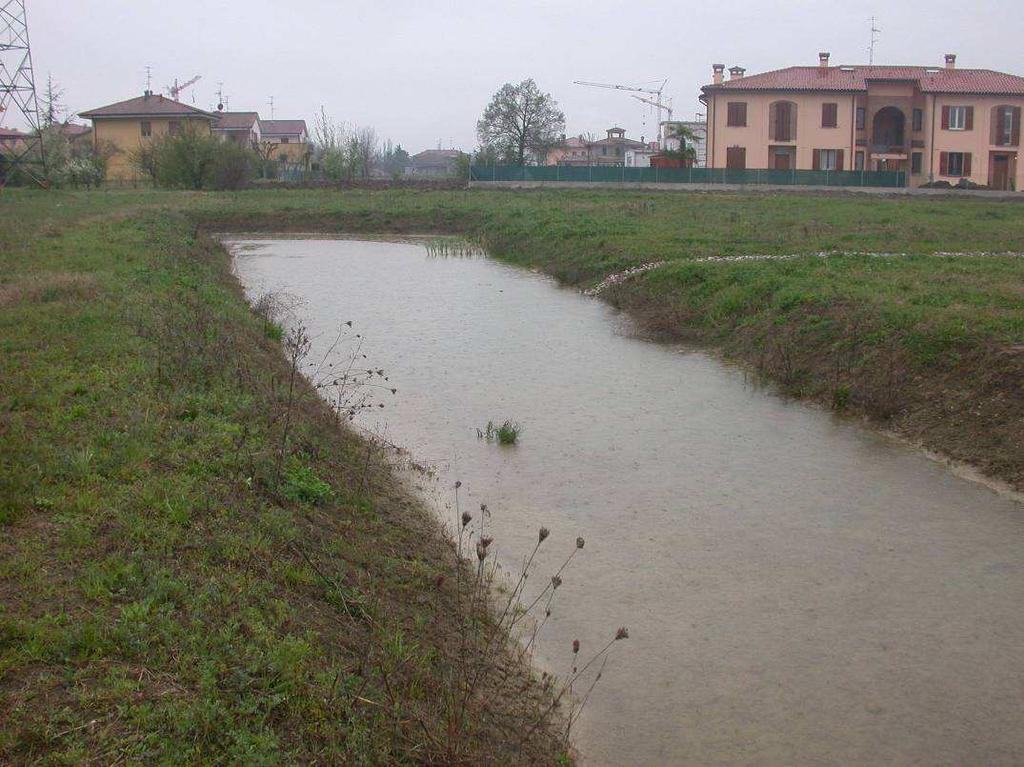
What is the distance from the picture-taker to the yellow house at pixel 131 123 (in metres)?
75.4

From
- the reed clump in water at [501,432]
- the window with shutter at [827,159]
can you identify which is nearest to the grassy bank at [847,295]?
the reed clump in water at [501,432]

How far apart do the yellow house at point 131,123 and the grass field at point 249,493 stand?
5911 centimetres

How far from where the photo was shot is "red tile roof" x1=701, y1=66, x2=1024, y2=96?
59.6 m

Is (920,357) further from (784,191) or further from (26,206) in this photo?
(784,191)

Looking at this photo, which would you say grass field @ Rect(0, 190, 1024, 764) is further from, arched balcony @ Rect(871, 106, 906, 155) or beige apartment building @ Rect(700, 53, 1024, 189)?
arched balcony @ Rect(871, 106, 906, 155)

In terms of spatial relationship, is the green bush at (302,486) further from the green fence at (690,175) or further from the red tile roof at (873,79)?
the red tile roof at (873,79)

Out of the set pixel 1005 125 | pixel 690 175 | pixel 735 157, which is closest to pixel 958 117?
pixel 1005 125

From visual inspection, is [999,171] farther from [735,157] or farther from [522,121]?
[522,121]

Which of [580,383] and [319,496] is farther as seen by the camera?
[580,383]

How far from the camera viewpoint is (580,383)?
14266mm

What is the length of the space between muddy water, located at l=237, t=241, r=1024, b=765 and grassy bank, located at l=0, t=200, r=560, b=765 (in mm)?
968

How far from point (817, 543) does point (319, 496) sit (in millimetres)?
4063

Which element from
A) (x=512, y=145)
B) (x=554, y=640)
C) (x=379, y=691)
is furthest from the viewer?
(x=512, y=145)

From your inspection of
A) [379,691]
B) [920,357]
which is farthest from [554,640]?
[920,357]
